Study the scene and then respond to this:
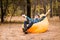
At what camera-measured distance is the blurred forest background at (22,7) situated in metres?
19.3

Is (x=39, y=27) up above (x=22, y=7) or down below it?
above

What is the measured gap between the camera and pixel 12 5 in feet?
65.2

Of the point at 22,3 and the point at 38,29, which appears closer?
the point at 38,29

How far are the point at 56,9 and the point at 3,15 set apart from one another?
786 cm

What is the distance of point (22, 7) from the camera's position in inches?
871

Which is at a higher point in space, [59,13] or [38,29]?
[38,29]

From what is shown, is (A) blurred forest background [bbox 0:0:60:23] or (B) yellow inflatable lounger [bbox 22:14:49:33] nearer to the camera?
(B) yellow inflatable lounger [bbox 22:14:49:33]

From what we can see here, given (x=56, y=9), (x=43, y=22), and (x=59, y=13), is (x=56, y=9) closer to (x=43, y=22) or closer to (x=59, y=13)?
(x=59, y=13)

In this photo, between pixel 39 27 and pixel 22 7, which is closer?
pixel 39 27

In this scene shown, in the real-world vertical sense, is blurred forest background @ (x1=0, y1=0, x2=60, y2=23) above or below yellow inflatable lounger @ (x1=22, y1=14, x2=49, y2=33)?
below

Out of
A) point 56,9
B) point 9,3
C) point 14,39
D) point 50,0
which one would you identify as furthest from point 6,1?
point 14,39

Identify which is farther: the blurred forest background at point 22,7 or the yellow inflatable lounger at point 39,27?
the blurred forest background at point 22,7

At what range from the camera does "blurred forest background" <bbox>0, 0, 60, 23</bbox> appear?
63.4 feet

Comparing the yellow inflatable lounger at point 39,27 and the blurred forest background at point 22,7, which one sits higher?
the yellow inflatable lounger at point 39,27
